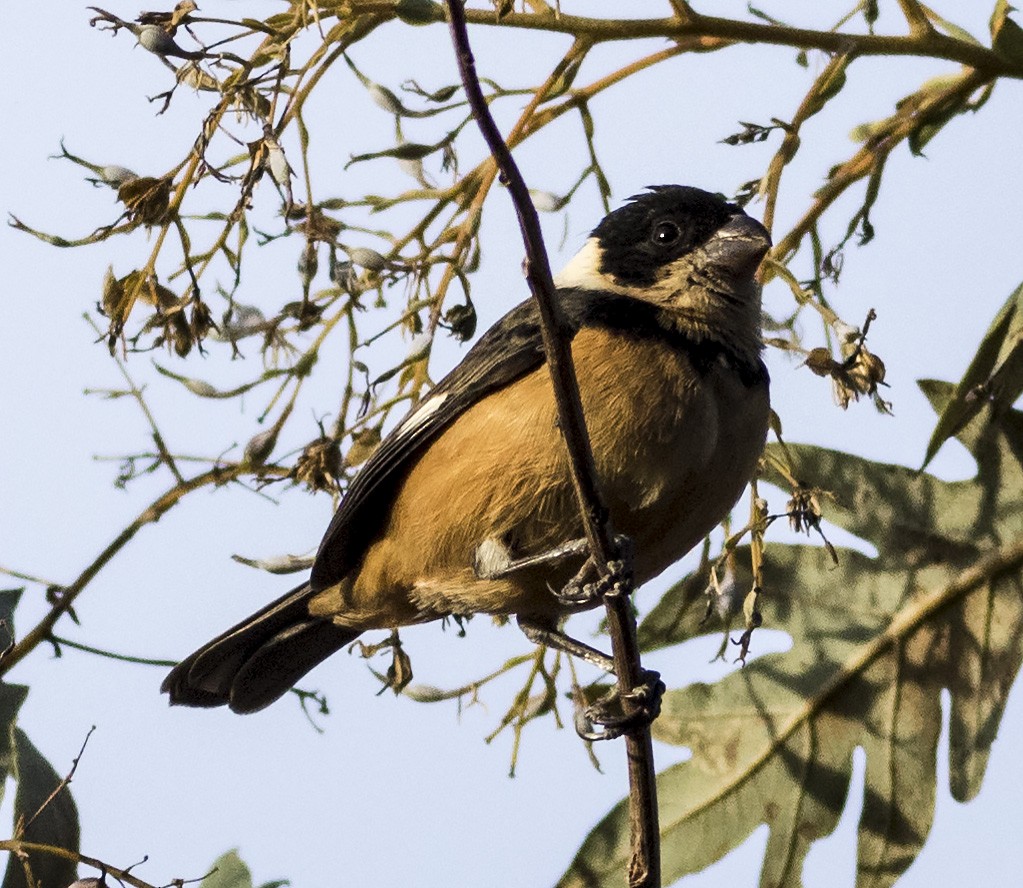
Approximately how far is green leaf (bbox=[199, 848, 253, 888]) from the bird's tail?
43.9 inches

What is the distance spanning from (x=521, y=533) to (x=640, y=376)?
0.40 meters

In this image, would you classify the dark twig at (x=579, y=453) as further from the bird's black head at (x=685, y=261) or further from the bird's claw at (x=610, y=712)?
the bird's black head at (x=685, y=261)

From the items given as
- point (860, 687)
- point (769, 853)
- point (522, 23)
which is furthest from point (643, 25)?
point (769, 853)

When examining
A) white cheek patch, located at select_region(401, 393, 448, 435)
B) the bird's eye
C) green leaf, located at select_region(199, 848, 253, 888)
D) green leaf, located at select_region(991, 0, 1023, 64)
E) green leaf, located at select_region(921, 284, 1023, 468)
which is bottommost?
green leaf, located at select_region(199, 848, 253, 888)

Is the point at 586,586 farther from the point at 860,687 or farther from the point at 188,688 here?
the point at 188,688

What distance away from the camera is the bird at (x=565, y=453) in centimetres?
311

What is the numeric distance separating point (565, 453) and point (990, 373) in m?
0.81

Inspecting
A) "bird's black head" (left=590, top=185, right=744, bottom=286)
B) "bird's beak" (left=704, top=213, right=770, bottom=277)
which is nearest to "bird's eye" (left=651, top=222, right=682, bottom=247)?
"bird's black head" (left=590, top=185, right=744, bottom=286)

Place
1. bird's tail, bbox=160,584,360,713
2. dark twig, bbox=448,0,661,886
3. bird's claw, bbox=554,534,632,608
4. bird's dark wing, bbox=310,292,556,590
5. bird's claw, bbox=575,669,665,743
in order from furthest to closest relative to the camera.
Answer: bird's tail, bbox=160,584,360,713 → bird's dark wing, bbox=310,292,556,590 → bird's claw, bbox=575,669,665,743 → bird's claw, bbox=554,534,632,608 → dark twig, bbox=448,0,661,886

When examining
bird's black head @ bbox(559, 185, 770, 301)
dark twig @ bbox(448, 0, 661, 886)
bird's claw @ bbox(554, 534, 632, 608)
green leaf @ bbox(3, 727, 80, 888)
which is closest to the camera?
dark twig @ bbox(448, 0, 661, 886)

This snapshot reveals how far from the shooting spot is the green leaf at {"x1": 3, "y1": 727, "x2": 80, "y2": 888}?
276cm

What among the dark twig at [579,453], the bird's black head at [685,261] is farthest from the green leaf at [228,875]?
the bird's black head at [685,261]

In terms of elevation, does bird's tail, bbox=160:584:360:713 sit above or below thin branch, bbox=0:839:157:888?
above

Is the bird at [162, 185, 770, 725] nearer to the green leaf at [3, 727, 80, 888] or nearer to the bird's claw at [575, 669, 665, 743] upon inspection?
the bird's claw at [575, 669, 665, 743]
